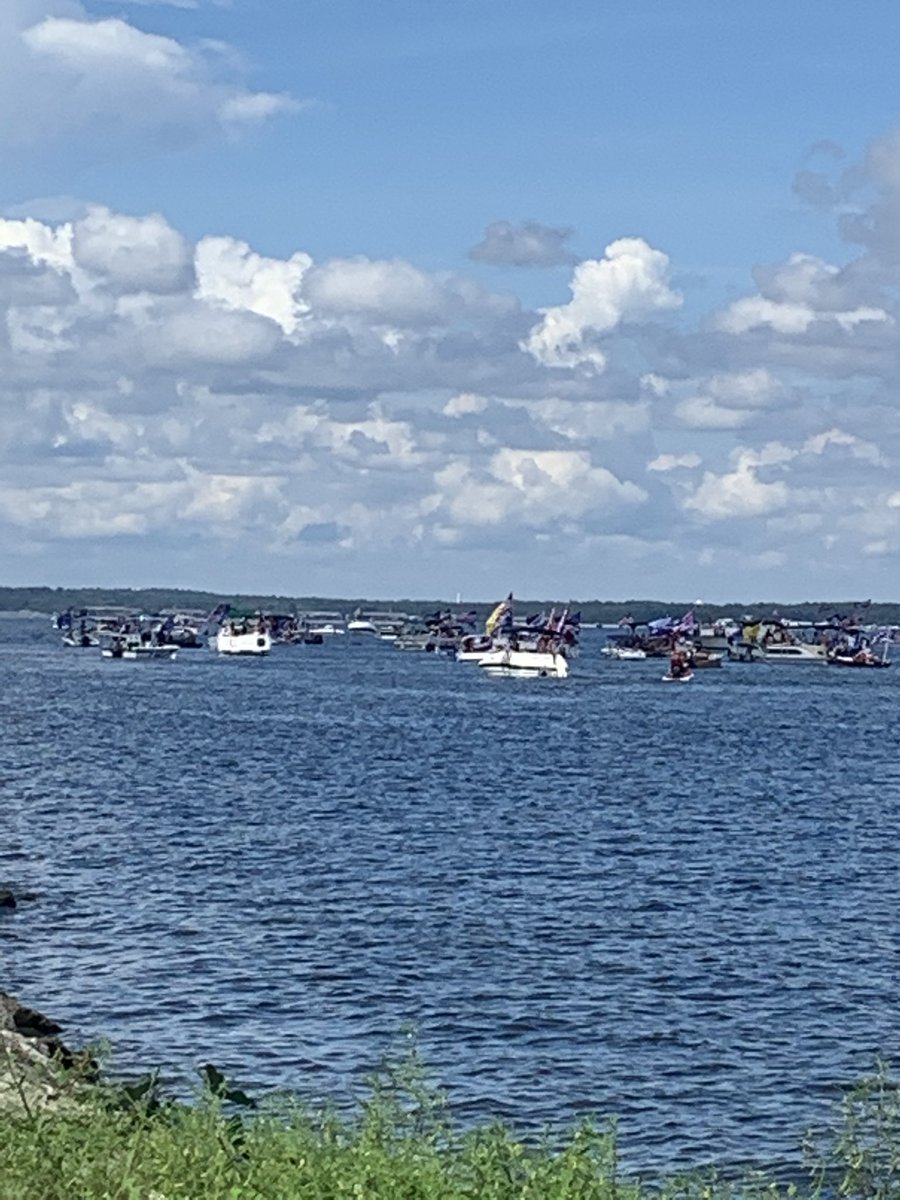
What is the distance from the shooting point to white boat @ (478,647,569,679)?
181750 mm

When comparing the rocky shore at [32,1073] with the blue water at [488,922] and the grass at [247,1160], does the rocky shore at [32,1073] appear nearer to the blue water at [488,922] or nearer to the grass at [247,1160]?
the grass at [247,1160]

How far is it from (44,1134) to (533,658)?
16823 centimetres

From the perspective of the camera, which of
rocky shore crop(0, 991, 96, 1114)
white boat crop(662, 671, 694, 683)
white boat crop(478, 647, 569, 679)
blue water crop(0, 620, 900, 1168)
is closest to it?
rocky shore crop(0, 991, 96, 1114)

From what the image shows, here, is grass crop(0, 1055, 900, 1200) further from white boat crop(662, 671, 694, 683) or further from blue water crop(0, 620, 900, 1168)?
white boat crop(662, 671, 694, 683)

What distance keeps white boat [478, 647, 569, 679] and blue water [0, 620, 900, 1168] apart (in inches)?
3290

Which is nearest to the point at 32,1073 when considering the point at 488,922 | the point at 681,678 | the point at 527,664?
the point at 488,922

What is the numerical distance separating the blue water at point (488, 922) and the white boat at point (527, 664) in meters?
83.6

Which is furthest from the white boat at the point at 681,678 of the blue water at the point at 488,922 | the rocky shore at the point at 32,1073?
the rocky shore at the point at 32,1073

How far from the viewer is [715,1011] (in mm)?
34062

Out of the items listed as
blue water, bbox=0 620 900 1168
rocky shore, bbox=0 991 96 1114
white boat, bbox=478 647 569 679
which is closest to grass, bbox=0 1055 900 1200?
rocky shore, bbox=0 991 96 1114

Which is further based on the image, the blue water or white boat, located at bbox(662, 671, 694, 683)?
white boat, located at bbox(662, 671, 694, 683)

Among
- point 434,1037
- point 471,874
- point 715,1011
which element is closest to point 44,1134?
point 434,1037

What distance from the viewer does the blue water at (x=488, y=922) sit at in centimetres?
2961

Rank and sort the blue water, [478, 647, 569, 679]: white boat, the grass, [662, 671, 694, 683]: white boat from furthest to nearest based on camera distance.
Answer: [662, 671, 694, 683]: white boat, [478, 647, 569, 679]: white boat, the blue water, the grass
